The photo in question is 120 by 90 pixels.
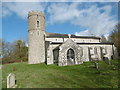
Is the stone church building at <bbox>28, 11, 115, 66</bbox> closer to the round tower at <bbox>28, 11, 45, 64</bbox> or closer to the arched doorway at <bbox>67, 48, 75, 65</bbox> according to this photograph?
the round tower at <bbox>28, 11, 45, 64</bbox>

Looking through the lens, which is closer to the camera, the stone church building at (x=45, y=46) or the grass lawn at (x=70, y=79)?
the grass lawn at (x=70, y=79)

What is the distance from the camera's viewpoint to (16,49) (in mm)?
39750

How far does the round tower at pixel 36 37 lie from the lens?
79.1 ft

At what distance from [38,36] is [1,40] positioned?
68.0ft

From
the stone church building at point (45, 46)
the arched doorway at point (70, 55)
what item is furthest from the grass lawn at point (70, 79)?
the stone church building at point (45, 46)

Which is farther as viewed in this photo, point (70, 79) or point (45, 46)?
point (45, 46)

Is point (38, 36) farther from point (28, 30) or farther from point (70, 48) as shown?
point (70, 48)

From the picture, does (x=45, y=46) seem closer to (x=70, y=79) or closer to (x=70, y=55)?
(x=70, y=55)

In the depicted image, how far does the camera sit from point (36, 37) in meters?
24.9

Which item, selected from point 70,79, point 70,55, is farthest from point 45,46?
point 70,79

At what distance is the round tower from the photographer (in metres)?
24.1

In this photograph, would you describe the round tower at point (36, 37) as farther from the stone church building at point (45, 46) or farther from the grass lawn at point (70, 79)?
the grass lawn at point (70, 79)

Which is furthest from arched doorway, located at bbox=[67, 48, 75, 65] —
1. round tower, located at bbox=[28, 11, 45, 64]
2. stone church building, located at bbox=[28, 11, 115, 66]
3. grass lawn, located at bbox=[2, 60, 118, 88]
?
grass lawn, located at bbox=[2, 60, 118, 88]

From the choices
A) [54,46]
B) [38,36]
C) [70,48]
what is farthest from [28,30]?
[70,48]
